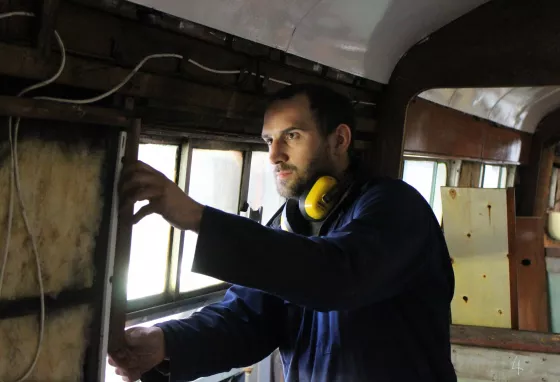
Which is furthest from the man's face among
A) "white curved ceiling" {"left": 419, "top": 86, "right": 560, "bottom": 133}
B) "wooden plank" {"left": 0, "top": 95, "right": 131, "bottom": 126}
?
"white curved ceiling" {"left": 419, "top": 86, "right": 560, "bottom": 133}

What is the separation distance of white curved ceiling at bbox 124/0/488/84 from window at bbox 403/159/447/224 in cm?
110

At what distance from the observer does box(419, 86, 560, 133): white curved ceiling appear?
292cm

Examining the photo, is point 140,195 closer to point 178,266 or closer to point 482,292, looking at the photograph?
point 178,266

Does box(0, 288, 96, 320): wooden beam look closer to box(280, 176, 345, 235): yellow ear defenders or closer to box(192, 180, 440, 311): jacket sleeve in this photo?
box(192, 180, 440, 311): jacket sleeve

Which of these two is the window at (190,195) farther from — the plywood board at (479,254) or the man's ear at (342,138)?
the plywood board at (479,254)

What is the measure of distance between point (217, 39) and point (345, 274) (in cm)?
76

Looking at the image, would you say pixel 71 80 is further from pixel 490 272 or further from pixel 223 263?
pixel 490 272

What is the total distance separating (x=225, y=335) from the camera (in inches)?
50.1

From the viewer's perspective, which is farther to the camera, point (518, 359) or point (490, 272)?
point (490, 272)

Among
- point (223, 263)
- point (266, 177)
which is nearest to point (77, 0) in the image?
point (223, 263)

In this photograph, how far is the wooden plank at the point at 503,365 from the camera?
6.73 feet

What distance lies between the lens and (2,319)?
0.95 m

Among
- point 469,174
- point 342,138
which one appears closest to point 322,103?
point 342,138

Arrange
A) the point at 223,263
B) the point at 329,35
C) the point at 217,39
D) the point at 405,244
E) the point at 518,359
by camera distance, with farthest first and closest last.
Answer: the point at 518,359
the point at 329,35
the point at 217,39
the point at 405,244
the point at 223,263
